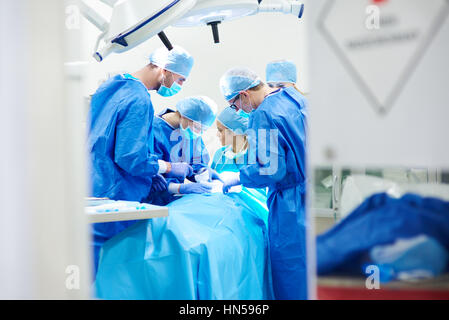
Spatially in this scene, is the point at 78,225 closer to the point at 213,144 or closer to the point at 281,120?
the point at 281,120

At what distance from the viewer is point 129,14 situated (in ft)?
5.14

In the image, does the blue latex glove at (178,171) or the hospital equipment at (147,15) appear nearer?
the hospital equipment at (147,15)

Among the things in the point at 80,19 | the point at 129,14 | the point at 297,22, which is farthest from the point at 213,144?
the point at 80,19

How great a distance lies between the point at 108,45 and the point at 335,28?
108 cm

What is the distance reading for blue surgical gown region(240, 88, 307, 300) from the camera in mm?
2012

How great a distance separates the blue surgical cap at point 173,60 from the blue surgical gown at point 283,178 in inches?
22.0

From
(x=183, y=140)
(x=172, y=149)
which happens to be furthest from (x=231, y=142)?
(x=172, y=149)

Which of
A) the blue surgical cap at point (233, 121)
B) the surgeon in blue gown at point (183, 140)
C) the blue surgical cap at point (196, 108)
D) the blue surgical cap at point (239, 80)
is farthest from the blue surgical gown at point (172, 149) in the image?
the blue surgical cap at point (239, 80)

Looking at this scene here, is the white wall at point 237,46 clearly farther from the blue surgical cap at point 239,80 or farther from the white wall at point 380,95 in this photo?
the white wall at point 380,95

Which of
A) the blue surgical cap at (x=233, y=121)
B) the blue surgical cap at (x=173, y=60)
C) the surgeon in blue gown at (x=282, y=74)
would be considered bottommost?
the blue surgical cap at (x=233, y=121)

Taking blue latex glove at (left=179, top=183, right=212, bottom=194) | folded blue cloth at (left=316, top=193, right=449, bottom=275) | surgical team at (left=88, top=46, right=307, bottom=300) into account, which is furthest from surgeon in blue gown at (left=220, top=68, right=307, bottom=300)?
folded blue cloth at (left=316, top=193, right=449, bottom=275)

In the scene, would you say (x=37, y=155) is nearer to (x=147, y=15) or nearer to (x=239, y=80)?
(x=147, y=15)

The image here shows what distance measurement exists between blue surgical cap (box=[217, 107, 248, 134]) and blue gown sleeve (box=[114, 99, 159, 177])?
90 centimetres

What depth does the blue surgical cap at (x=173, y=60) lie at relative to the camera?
2.33 metres
